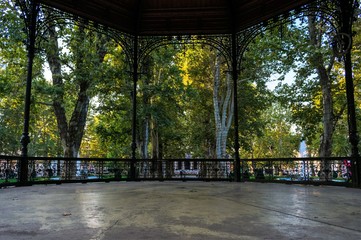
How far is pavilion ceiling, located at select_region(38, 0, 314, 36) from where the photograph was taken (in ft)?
32.0

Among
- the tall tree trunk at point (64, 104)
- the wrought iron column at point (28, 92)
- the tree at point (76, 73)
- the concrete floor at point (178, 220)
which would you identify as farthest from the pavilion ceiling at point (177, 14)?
the concrete floor at point (178, 220)

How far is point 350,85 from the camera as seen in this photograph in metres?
7.93

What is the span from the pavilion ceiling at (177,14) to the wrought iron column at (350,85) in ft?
5.94

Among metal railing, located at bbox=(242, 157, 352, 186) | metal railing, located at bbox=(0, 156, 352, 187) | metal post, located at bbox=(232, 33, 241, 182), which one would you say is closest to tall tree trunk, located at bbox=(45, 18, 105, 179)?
metal railing, located at bbox=(0, 156, 352, 187)

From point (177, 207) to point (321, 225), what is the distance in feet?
6.74

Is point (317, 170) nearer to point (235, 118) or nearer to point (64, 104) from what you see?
point (235, 118)

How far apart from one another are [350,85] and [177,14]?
20.4ft

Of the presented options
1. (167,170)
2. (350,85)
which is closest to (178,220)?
(350,85)

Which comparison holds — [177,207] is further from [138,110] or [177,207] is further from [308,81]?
[308,81]

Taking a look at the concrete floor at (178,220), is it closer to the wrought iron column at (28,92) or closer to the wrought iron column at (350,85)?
the wrought iron column at (350,85)

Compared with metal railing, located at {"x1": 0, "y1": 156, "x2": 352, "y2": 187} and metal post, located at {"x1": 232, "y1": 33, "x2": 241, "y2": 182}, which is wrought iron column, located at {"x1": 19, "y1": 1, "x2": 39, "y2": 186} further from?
metal post, located at {"x1": 232, "y1": 33, "x2": 241, "y2": 182}

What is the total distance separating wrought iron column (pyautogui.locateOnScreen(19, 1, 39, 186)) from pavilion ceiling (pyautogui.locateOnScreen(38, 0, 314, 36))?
0.99 meters

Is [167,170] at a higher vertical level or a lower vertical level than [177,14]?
lower

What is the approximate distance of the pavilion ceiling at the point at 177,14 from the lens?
32.0ft
